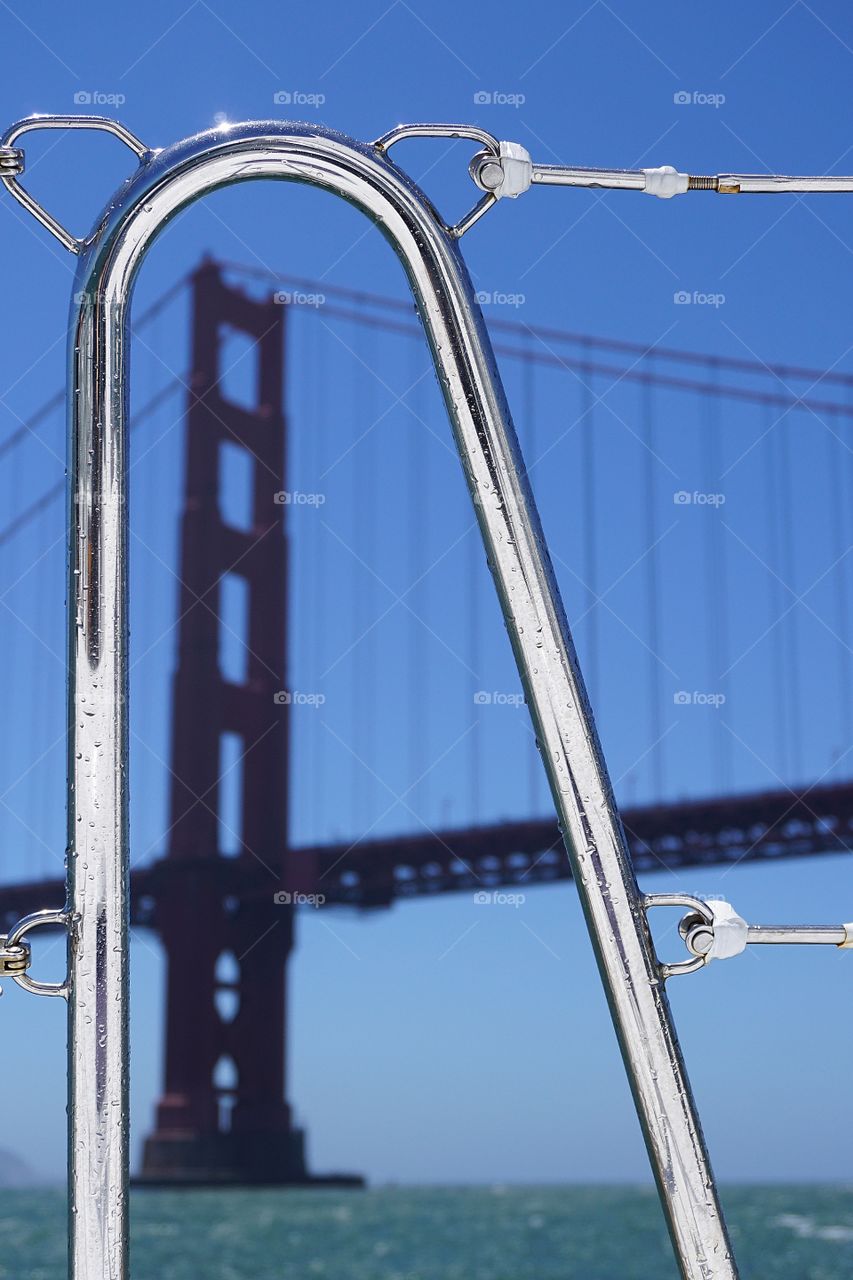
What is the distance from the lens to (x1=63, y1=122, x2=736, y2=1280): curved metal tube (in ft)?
1.58

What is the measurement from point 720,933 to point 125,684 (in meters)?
0.20

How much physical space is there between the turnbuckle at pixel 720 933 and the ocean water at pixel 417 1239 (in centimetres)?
1421

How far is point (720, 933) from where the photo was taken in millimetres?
484

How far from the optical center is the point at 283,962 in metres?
11.1

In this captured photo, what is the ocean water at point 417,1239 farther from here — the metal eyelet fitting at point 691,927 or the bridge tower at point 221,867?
the metal eyelet fitting at point 691,927

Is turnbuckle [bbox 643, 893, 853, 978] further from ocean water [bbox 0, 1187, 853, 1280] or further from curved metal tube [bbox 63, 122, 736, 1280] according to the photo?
ocean water [bbox 0, 1187, 853, 1280]

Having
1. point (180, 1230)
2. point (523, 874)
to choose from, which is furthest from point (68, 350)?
point (180, 1230)

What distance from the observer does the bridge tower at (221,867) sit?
10.6 m

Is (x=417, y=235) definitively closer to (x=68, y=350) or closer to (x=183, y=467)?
(x=68, y=350)

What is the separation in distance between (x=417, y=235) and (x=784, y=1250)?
17.6m

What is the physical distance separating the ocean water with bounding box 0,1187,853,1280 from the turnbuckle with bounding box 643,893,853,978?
1421 cm

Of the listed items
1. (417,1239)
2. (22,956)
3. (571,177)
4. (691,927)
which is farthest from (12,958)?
(417,1239)

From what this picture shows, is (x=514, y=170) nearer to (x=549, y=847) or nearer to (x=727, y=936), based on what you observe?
(x=727, y=936)

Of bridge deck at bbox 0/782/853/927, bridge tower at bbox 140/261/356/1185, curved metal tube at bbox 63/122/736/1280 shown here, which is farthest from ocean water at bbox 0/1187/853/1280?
curved metal tube at bbox 63/122/736/1280
